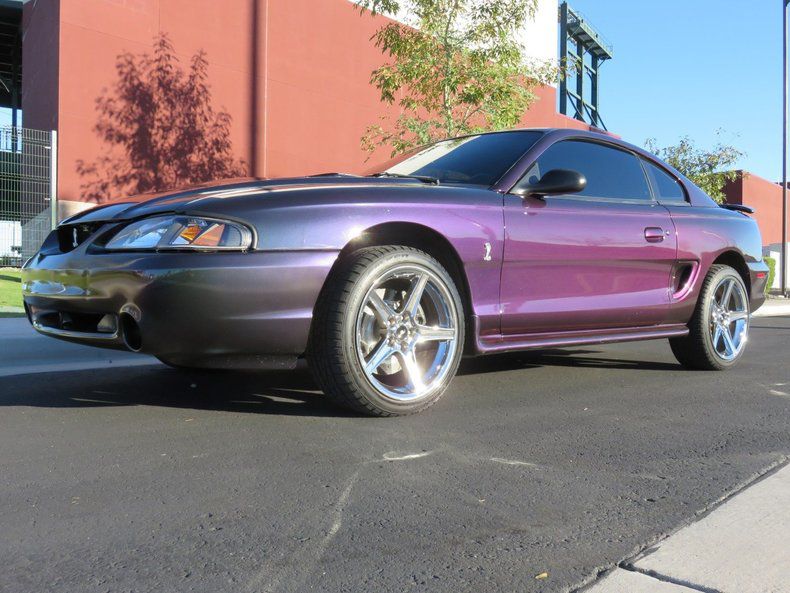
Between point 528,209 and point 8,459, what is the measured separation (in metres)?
2.62

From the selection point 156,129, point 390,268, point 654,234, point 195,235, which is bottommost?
point 390,268

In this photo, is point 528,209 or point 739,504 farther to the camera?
point 528,209

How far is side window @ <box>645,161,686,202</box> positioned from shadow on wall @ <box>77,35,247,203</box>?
8.44 meters

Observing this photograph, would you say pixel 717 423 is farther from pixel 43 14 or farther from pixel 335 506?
pixel 43 14

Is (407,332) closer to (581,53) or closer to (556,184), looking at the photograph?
(556,184)

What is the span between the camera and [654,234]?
4.56 m

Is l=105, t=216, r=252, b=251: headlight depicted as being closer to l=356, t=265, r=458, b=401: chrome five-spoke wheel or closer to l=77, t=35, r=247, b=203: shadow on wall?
l=356, t=265, r=458, b=401: chrome five-spoke wheel

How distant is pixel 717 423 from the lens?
3.48 meters

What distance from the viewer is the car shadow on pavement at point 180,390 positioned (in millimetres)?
3666

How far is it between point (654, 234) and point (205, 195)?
2.73m

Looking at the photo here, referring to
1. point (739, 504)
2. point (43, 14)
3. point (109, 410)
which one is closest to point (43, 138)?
point (43, 14)

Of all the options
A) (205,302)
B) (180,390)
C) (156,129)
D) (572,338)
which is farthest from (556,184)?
(156,129)

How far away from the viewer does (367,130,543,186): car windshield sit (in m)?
4.05

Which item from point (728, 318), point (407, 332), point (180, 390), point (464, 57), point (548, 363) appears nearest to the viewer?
point (407, 332)
